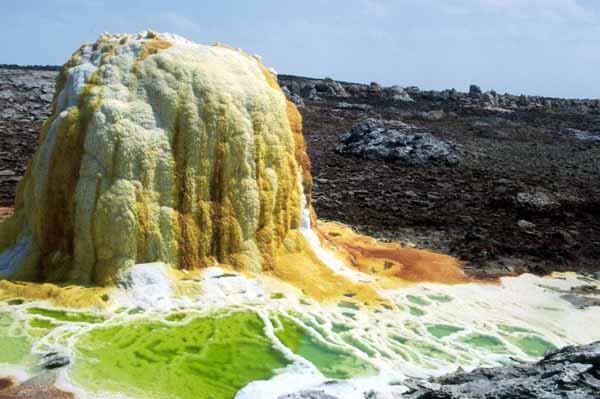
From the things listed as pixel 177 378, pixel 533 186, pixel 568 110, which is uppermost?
pixel 568 110

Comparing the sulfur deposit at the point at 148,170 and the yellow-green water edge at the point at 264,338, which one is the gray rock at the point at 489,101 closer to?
the yellow-green water edge at the point at 264,338

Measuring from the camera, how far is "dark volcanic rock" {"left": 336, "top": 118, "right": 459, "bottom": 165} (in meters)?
28.0

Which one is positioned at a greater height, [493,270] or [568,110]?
[568,110]

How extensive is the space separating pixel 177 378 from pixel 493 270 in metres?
8.59

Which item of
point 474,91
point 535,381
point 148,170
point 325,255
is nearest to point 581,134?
point 325,255

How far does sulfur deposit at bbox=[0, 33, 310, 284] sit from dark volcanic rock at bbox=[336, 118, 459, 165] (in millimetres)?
17466

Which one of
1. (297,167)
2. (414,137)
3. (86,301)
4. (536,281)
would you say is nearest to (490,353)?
(536,281)

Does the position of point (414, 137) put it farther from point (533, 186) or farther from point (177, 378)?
point (177, 378)

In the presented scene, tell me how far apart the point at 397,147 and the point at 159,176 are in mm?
20472

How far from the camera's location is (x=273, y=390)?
23.8 ft

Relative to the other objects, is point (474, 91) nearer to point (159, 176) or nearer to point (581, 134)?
point (581, 134)

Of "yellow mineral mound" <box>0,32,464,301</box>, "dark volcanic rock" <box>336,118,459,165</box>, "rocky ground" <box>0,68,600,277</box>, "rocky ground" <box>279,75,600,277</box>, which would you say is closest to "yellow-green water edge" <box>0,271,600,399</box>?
"yellow mineral mound" <box>0,32,464,301</box>

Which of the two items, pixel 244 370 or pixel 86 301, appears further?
pixel 86 301

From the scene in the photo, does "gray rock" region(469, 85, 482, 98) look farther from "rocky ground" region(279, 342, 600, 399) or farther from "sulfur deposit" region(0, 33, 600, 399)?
"rocky ground" region(279, 342, 600, 399)
